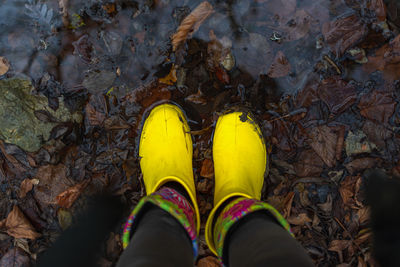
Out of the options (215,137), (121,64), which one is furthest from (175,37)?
(215,137)

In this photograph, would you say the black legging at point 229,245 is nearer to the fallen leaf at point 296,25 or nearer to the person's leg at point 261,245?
the person's leg at point 261,245

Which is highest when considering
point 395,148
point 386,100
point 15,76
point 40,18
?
point 40,18

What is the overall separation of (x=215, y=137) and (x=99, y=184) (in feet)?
2.57

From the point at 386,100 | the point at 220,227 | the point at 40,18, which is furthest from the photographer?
the point at 40,18

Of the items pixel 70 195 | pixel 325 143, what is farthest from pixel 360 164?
pixel 70 195

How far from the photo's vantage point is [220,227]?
1102 millimetres

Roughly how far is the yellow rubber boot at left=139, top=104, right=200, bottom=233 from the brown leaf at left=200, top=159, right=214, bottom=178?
0.36 ft

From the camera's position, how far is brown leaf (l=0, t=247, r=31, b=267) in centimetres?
158

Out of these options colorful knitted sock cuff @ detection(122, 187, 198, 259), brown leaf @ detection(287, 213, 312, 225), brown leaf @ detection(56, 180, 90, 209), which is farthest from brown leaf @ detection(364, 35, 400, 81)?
brown leaf @ detection(56, 180, 90, 209)

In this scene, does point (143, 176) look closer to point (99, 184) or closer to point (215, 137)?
point (99, 184)

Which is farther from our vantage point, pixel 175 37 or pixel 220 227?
pixel 175 37

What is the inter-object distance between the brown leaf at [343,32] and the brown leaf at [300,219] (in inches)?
38.3

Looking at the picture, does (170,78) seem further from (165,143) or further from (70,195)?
(70,195)

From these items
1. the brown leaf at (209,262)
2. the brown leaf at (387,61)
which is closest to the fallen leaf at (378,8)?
the brown leaf at (387,61)
